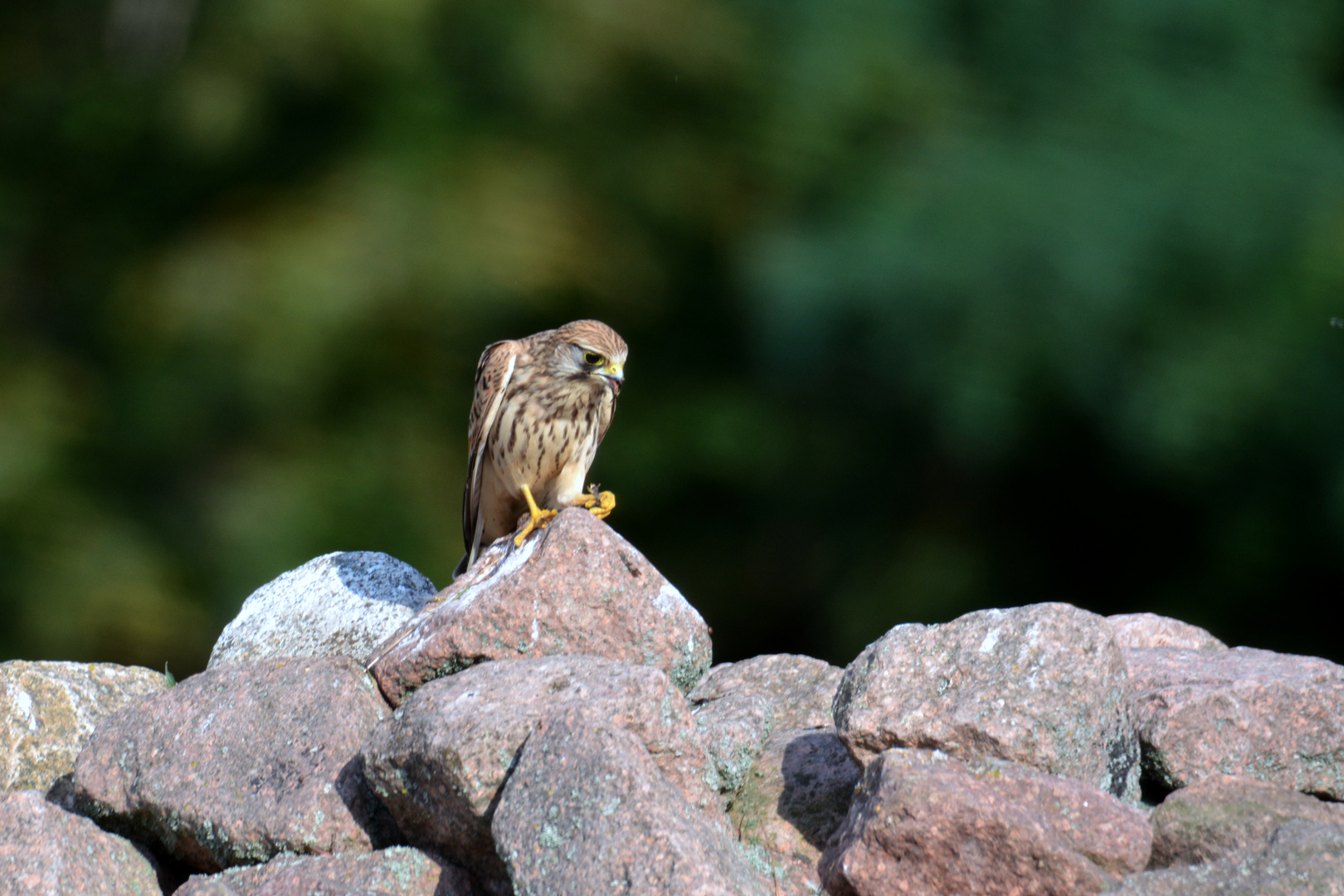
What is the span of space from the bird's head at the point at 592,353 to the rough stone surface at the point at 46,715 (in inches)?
56.4

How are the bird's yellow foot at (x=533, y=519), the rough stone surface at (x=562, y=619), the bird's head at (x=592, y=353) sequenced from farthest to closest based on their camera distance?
the bird's head at (x=592, y=353)
the bird's yellow foot at (x=533, y=519)
the rough stone surface at (x=562, y=619)

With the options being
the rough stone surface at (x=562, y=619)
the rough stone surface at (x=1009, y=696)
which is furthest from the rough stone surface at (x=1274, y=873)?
the rough stone surface at (x=562, y=619)

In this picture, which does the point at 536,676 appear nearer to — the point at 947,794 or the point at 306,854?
the point at 306,854

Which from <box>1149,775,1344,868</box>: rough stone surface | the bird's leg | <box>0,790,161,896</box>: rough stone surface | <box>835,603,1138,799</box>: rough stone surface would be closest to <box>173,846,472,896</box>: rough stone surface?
<box>0,790,161,896</box>: rough stone surface

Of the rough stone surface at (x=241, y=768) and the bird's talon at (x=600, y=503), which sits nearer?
the rough stone surface at (x=241, y=768)

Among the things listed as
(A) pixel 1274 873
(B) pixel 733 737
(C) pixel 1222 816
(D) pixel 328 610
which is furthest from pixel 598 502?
(A) pixel 1274 873

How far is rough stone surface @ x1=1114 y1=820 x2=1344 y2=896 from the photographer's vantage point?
1.55 meters

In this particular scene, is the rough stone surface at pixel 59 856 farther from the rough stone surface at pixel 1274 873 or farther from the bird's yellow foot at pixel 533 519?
the rough stone surface at pixel 1274 873

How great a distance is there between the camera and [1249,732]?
1997 mm

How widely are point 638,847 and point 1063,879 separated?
22.2 inches

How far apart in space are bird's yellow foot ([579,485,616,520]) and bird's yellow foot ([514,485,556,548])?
0.34 feet

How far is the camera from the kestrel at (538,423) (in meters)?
3.36

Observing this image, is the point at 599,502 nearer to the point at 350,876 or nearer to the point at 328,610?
the point at 328,610

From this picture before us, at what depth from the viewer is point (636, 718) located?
6.06 feet
